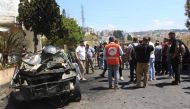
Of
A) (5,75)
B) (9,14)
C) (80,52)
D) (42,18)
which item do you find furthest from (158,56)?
(9,14)

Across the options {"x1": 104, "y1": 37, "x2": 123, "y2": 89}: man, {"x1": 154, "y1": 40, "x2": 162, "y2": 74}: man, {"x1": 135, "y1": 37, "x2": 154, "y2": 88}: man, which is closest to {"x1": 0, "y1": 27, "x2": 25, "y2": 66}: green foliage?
{"x1": 154, "y1": 40, "x2": 162, "y2": 74}: man

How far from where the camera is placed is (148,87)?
15.9 meters

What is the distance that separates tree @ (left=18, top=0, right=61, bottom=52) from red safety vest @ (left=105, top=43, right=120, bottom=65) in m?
17.8

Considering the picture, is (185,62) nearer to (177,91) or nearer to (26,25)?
(177,91)

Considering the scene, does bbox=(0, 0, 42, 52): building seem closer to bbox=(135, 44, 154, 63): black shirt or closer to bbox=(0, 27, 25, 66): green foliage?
bbox=(0, 27, 25, 66): green foliage

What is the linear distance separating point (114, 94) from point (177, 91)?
79.0 inches

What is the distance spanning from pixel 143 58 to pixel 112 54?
1091mm

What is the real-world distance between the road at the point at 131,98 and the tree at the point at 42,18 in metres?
16.8

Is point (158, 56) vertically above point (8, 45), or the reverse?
point (8, 45)

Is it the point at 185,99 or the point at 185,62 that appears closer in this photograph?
the point at 185,99

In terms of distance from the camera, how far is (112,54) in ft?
51.9

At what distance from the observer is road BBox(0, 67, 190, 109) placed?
12.2m

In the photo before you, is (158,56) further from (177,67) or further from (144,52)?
(144,52)

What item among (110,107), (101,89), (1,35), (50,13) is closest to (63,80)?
A: (110,107)
